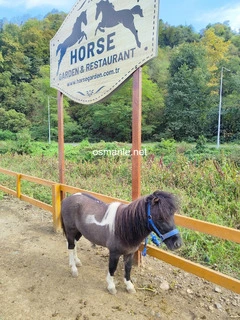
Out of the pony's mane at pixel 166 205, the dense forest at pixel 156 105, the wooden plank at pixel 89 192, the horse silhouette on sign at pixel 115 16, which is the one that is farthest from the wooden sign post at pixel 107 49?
the dense forest at pixel 156 105

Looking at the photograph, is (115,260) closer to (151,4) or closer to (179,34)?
(151,4)

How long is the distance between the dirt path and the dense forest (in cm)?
1612

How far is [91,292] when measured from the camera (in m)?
2.19

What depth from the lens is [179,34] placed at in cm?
5528

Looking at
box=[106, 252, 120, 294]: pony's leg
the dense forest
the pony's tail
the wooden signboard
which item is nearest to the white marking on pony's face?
box=[106, 252, 120, 294]: pony's leg

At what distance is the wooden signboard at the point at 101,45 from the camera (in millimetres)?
2197

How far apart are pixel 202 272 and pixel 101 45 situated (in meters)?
2.35

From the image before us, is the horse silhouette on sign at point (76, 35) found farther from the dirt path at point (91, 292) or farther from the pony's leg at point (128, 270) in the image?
the dirt path at point (91, 292)

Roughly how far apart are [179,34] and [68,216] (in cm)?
6154

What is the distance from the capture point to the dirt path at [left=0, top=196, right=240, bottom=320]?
1.94m

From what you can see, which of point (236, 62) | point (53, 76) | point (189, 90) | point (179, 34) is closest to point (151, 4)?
point (53, 76)

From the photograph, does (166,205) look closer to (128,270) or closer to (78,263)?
(128,270)

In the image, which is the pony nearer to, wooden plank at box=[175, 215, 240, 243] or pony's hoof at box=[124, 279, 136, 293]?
pony's hoof at box=[124, 279, 136, 293]

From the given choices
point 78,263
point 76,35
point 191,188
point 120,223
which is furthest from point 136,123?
point 191,188
